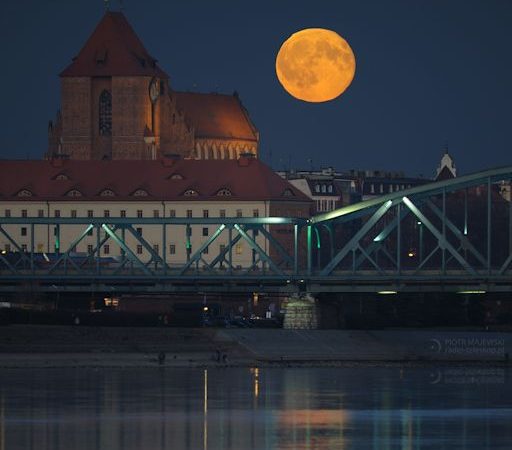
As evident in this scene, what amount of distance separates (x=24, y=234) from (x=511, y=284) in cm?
6863

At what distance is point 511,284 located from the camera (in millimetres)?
124500

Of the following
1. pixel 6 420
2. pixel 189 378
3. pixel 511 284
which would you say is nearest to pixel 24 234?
pixel 511 284

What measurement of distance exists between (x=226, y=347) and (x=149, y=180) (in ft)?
247

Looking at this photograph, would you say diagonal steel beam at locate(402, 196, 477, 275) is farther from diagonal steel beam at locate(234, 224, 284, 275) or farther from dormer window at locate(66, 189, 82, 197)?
dormer window at locate(66, 189, 82, 197)

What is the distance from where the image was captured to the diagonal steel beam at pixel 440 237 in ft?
408

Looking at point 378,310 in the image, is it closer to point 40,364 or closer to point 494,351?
point 494,351

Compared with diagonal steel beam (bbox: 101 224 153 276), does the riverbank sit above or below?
below

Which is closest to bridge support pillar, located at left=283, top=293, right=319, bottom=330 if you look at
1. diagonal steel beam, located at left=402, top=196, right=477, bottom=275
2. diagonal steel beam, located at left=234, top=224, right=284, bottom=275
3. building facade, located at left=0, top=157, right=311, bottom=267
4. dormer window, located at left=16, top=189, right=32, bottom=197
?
diagonal steel beam, located at left=234, top=224, right=284, bottom=275

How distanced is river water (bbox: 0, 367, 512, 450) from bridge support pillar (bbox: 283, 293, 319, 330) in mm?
22178

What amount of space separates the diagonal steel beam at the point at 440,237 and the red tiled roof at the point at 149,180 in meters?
59.9

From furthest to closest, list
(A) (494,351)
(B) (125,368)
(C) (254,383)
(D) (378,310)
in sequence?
(D) (378,310)
(A) (494,351)
(B) (125,368)
(C) (254,383)

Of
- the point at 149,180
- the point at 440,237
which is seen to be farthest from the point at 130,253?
the point at 149,180

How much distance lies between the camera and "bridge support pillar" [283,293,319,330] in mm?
128750

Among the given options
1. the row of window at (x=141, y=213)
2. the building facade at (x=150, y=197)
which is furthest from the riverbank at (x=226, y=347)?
the row of window at (x=141, y=213)
